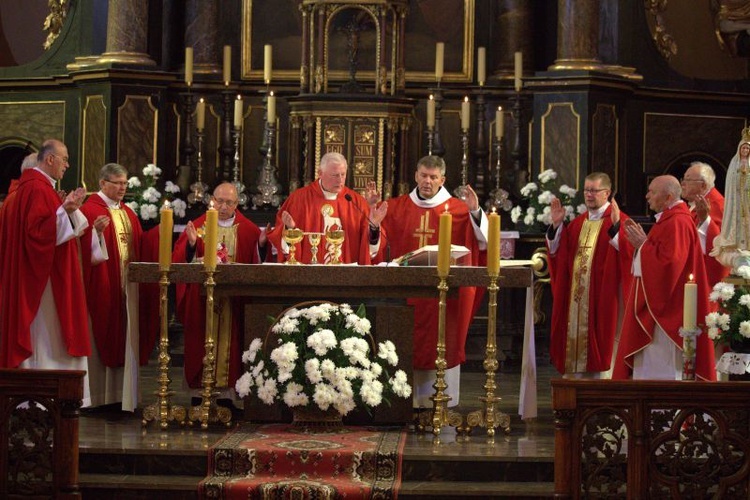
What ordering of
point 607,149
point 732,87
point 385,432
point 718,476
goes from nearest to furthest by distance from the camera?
point 718,476, point 385,432, point 607,149, point 732,87

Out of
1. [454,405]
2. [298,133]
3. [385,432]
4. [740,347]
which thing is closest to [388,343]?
[385,432]

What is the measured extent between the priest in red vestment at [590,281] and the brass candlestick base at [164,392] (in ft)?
9.46

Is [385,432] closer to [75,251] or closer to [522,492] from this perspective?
[522,492]

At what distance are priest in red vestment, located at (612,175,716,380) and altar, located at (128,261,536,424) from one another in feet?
2.19

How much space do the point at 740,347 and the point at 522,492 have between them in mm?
1456

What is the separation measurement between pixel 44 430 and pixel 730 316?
12.4 feet

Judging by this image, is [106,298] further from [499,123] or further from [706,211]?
[499,123]

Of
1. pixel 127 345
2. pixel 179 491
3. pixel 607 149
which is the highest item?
pixel 607 149

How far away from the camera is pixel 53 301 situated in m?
9.55

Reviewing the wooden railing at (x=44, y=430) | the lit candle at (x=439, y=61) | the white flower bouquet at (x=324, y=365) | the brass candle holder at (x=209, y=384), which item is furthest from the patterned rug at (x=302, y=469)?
the lit candle at (x=439, y=61)

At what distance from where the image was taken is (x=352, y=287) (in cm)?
930

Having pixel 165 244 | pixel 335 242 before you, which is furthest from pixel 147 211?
pixel 165 244

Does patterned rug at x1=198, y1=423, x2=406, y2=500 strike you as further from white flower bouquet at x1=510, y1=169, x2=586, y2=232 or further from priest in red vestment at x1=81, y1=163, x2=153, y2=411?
white flower bouquet at x1=510, y1=169, x2=586, y2=232

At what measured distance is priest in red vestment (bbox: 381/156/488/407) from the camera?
1003 centimetres
